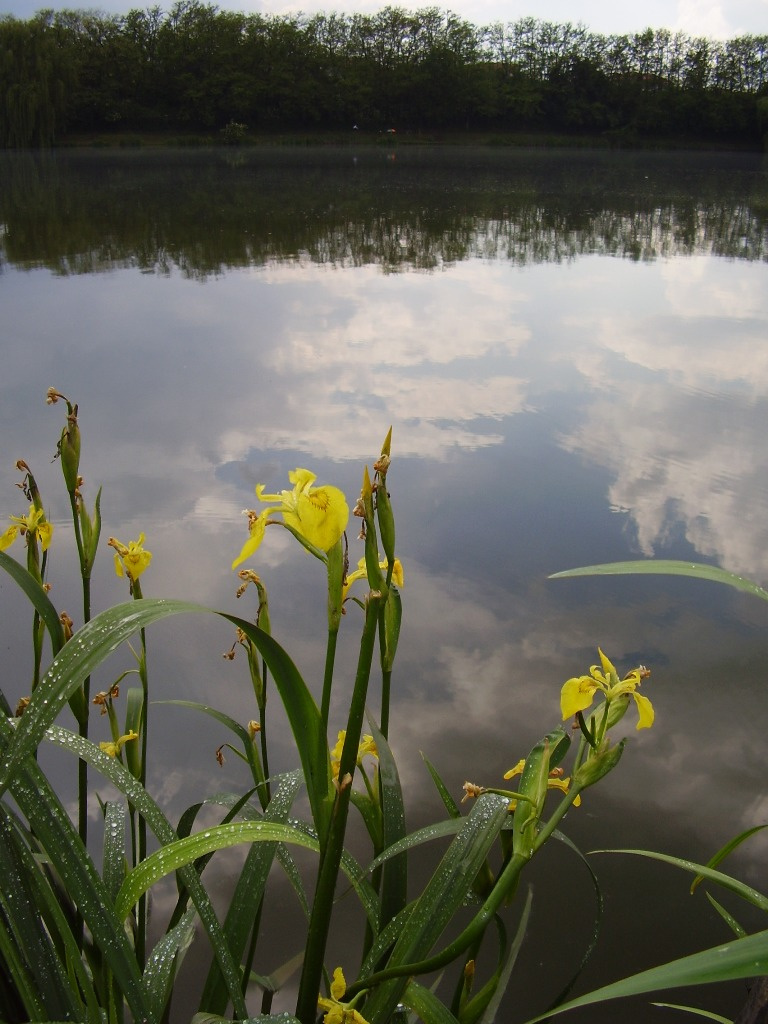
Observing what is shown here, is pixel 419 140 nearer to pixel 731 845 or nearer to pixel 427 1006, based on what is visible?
pixel 731 845

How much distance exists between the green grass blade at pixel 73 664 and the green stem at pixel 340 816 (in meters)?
0.11

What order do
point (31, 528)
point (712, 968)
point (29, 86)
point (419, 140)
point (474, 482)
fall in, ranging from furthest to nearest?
point (419, 140) → point (29, 86) → point (474, 482) → point (31, 528) → point (712, 968)

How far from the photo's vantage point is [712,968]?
430 millimetres

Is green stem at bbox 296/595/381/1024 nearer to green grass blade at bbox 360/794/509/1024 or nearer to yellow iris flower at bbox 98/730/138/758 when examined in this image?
green grass blade at bbox 360/794/509/1024

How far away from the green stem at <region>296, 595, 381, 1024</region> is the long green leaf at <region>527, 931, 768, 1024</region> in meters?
0.20

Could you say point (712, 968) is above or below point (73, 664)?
below

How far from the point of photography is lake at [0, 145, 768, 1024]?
1.55m

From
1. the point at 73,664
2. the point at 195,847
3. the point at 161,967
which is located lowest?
the point at 161,967

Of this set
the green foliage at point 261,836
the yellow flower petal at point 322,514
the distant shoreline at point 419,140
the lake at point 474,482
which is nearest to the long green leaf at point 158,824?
the green foliage at point 261,836

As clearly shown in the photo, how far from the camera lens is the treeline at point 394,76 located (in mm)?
36312

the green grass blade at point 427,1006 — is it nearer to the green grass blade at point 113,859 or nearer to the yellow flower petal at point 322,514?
the green grass blade at point 113,859

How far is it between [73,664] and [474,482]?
8.47 feet

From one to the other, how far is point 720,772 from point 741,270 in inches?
270

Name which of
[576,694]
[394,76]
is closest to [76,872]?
[576,694]
